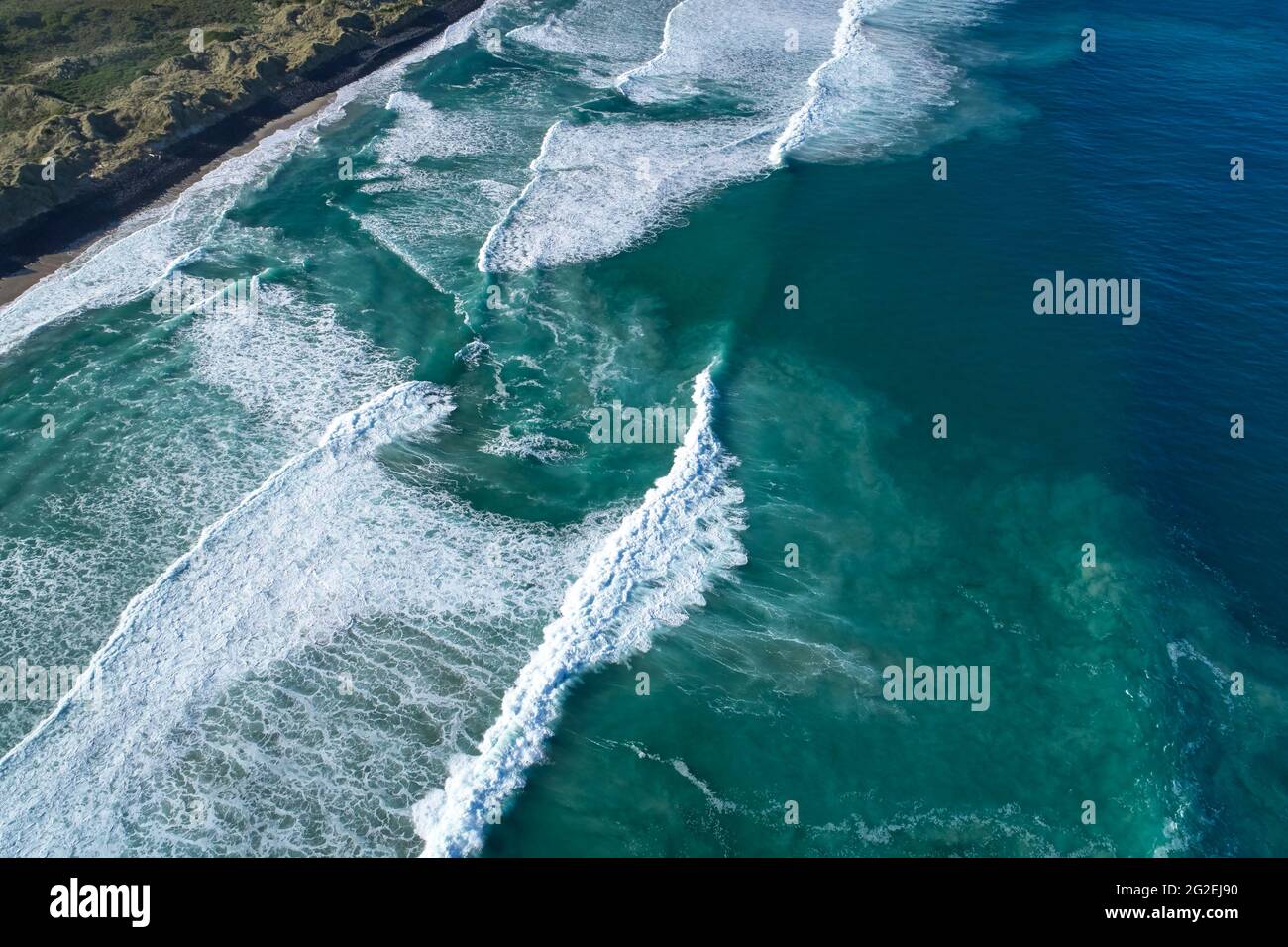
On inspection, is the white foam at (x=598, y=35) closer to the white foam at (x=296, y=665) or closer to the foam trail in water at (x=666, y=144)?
the foam trail in water at (x=666, y=144)

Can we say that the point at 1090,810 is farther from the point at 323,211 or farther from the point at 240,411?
the point at 323,211

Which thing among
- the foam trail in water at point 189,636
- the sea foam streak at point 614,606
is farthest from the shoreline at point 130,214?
the sea foam streak at point 614,606

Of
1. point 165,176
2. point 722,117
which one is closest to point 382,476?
point 165,176

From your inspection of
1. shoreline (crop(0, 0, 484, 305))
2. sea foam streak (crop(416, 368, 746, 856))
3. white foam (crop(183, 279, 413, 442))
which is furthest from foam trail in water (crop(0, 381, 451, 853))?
shoreline (crop(0, 0, 484, 305))

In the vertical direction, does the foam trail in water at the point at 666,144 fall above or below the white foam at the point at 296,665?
above

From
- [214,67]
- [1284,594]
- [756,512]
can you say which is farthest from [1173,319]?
[214,67]

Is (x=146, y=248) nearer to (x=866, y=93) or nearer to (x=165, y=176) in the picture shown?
(x=165, y=176)
